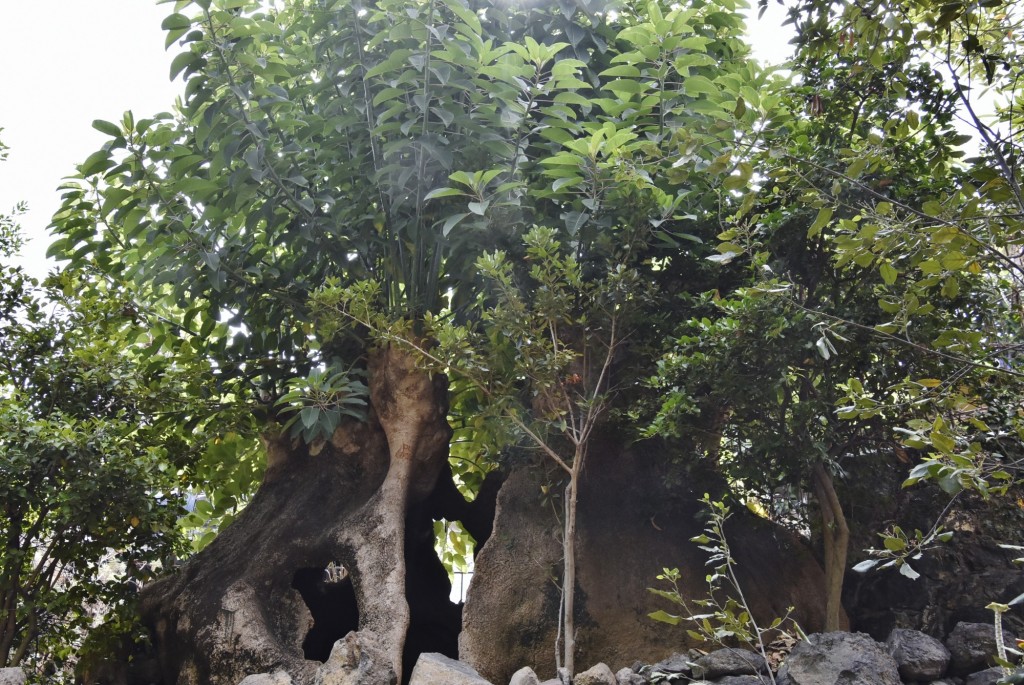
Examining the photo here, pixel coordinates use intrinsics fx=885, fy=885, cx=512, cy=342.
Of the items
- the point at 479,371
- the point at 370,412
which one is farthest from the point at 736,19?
the point at 370,412

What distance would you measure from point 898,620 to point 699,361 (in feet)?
6.27

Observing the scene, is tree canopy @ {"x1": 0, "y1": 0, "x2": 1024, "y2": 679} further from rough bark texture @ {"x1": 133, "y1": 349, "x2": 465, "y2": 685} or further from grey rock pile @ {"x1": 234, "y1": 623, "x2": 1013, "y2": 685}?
grey rock pile @ {"x1": 234, "y1": 623, "x2": 1013, "y2": 685}

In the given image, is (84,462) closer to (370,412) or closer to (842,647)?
(370,412)

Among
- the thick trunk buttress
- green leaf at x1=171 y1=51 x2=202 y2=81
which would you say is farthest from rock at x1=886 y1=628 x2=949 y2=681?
green leaf at x1=171 y1=51 x2=202 y2=81

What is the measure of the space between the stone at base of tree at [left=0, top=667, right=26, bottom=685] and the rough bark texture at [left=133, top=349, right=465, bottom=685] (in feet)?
3.78

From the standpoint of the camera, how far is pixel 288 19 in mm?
6234

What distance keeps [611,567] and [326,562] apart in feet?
5.92

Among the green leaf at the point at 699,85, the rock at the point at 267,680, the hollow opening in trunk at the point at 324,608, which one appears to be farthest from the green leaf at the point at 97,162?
the green leaf at the point at 699,85

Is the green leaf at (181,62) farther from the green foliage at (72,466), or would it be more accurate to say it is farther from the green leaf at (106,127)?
the green foliage at (72,466)

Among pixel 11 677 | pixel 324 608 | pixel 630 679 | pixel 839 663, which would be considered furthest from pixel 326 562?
pixel 839 663

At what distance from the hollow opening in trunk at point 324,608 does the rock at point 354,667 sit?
176cm

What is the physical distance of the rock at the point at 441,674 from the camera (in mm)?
3904

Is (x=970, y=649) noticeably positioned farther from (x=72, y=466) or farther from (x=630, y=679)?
(x=72, y=466)

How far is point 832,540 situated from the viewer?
4.88 metres
